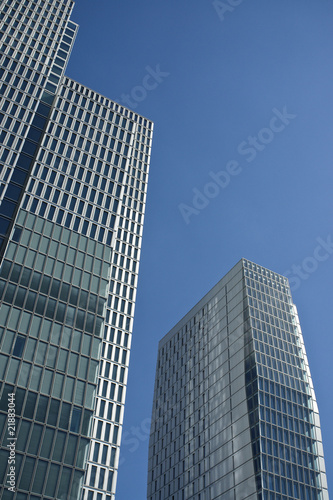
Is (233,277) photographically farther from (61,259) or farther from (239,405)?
(61,259)

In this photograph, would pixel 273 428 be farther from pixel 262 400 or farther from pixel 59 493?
pixel 59 493

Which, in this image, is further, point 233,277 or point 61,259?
point 233,277

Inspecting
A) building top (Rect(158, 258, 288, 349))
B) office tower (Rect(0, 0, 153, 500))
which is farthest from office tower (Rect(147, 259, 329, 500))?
office tower (Rect(0, 0, 153, 500))

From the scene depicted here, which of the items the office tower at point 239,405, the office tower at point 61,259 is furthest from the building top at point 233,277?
the office tower at point 61,259

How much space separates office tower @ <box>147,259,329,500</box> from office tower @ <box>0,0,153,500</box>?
84.6ft

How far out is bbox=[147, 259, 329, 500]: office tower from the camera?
261 ft

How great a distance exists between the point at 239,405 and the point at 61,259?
40.7 meters

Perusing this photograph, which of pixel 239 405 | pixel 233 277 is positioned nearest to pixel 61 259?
pixel 239 405

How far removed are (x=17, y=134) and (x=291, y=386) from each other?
5797 cm

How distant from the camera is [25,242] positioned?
64.1 meters

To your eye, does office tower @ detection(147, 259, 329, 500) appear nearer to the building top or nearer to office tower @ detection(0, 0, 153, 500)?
the building top

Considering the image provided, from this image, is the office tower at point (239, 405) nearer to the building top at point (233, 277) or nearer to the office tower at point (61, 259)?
the building top at point (233, 277)

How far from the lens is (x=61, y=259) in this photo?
65500mm

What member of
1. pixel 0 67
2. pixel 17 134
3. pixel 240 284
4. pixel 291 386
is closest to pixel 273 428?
pixel 291 386
